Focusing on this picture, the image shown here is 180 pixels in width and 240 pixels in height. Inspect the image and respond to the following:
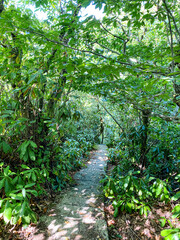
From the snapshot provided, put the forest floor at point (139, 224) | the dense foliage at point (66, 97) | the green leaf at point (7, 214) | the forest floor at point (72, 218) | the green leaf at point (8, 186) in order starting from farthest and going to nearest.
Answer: the forest floor at point (139, 224) < the forest floor at point (72, 218) < the dense foliage at point (66, 97) < the green leaf at point (8, 186) < the green leaf at point (7, 214)

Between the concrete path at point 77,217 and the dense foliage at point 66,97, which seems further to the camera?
the concrete path at point 77,217

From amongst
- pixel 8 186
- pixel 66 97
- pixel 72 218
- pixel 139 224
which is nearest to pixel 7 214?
pixel 8 186

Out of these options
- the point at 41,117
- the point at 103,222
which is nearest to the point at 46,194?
the point at 103,222

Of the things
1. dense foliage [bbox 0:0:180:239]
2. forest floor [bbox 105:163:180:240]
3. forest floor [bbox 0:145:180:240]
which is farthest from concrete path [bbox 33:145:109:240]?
dense foliage [bbox 0:0:180:239]

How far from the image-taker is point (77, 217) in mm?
2289

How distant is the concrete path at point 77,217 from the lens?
196 centimetres

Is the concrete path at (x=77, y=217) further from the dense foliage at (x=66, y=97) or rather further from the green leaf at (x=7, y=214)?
the green leaf at (x=7, y=214)

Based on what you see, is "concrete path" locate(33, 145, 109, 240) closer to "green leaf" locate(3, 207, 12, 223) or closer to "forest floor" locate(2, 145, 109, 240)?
"forest floor" locate(2, 145, 109, 240)

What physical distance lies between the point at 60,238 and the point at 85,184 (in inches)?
65.5

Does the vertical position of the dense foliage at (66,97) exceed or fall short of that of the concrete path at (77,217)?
it exceeds it

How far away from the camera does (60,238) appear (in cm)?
189

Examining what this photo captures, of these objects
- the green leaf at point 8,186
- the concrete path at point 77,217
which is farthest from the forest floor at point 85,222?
the green leaf at point 8,186

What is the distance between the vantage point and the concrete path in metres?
1.96

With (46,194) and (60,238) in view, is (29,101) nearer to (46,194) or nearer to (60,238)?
(46,194)
